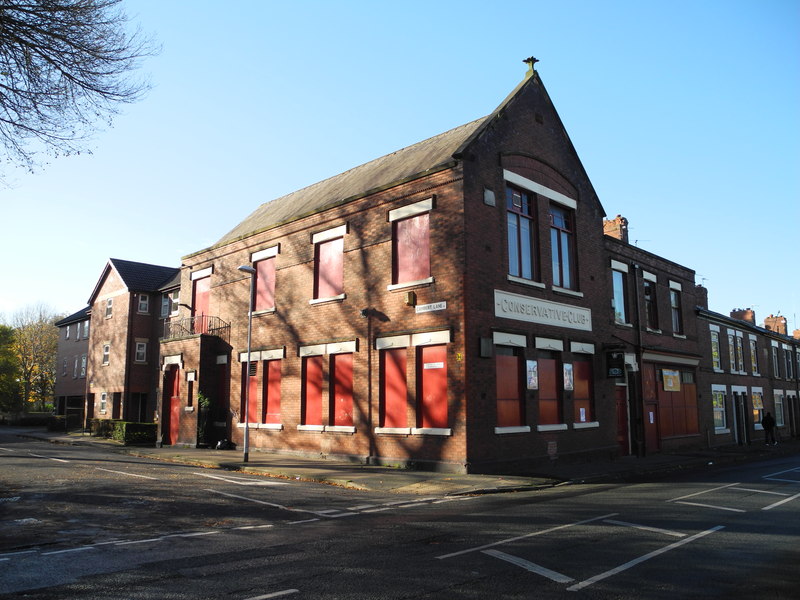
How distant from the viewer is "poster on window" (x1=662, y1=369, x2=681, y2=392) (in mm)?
26734

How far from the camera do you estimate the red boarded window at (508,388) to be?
696 inches

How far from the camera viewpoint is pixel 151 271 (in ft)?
140

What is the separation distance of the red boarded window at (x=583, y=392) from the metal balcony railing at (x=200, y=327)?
47.6 ft

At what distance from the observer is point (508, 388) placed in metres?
18.0

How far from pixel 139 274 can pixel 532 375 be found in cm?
3203

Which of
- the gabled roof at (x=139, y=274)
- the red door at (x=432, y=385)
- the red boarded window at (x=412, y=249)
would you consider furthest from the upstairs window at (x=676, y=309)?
the gabled roof at (x=139, y=274)

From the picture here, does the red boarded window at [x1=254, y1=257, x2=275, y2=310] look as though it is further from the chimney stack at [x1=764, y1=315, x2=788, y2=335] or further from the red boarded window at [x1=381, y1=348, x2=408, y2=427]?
the chimney stack at [x1=764, y1=315, x2=788, y2=335]

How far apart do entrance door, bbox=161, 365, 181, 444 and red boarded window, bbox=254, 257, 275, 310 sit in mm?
6114

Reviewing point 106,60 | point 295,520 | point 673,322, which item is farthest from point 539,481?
point 673,322

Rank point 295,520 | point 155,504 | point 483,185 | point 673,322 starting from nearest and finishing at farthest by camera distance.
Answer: point 295,520, point 155,504, point 483,185, point 673,322

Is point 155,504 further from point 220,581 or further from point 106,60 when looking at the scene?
point 106,60

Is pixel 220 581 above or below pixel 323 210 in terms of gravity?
below

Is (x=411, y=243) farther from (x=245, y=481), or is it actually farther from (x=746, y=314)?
(x=746, y=314)

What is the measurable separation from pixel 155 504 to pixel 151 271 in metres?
34.3
